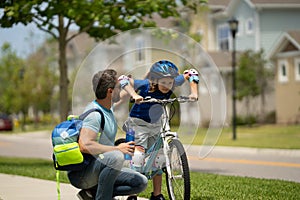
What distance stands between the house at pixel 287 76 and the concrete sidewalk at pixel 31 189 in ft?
92.2

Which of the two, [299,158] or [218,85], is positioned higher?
[218,85]

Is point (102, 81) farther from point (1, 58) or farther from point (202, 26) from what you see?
point (1, 58)

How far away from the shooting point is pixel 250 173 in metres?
15.1

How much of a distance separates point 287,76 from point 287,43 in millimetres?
1913

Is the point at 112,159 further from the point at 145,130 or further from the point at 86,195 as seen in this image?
the point at 145,130

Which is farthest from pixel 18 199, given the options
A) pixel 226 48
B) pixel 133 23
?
pixel 226 48

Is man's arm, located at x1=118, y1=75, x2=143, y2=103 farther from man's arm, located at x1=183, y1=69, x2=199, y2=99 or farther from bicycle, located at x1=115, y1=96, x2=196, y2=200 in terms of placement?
man's arm, located at x1=183, y1=69, x2=199, y2=99

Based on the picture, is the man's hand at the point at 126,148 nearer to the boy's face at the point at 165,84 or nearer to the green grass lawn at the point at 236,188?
the boy's face at the point at 165,84

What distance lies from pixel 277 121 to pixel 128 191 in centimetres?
3450

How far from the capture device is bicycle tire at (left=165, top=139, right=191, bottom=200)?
721 cm

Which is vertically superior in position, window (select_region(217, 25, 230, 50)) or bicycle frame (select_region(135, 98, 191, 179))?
window (select_region(217, 25, 230, 50))

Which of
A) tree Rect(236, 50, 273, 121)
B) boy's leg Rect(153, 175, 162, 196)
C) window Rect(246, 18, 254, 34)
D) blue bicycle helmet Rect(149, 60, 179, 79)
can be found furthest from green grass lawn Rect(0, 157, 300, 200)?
window Rect(246, 18, 254, 34)

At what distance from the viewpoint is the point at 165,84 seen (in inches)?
301

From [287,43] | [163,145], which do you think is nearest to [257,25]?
[287,43]
